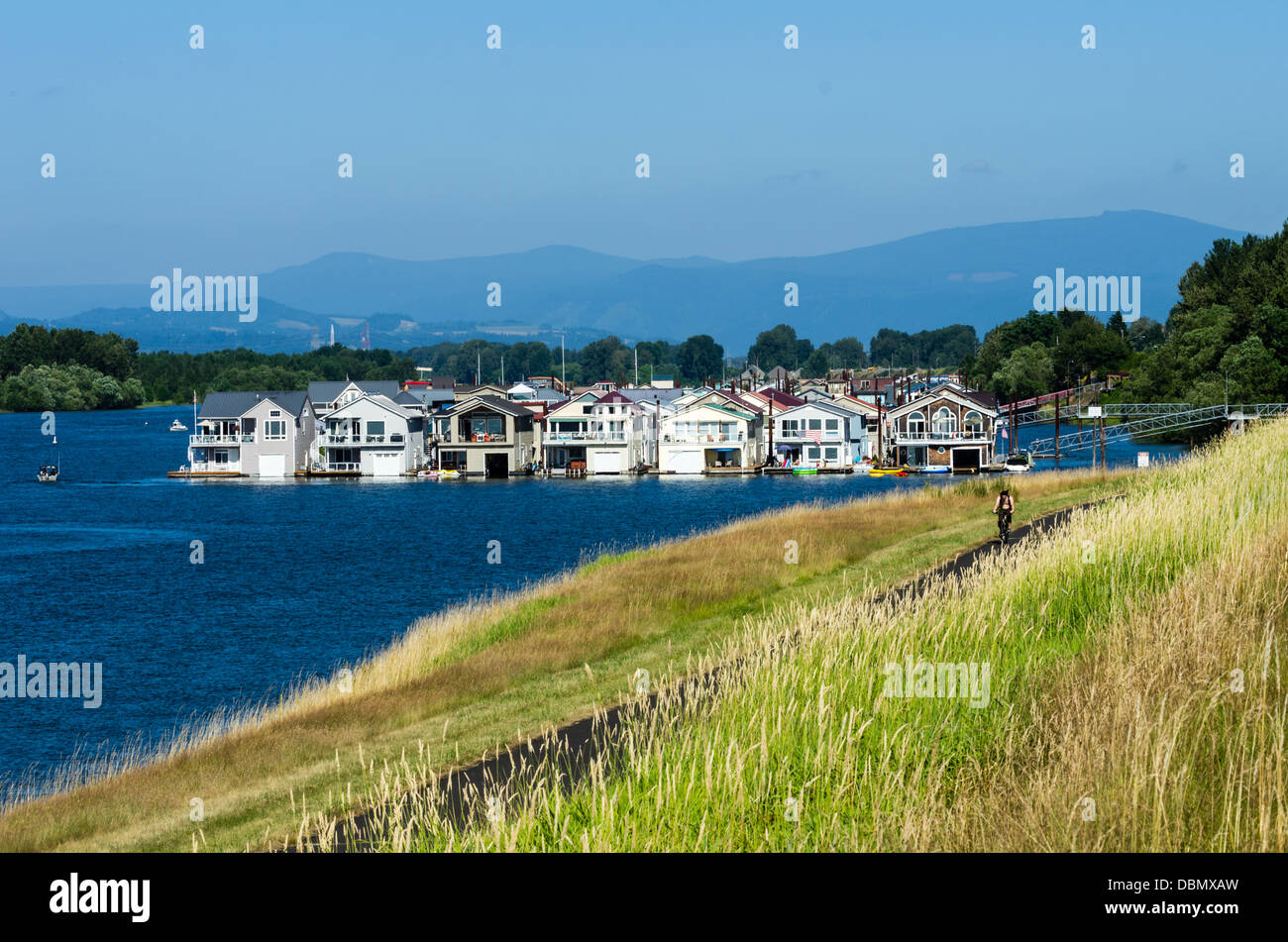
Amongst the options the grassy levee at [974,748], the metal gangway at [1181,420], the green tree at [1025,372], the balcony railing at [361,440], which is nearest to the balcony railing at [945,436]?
the metal gangway at [1181,420]

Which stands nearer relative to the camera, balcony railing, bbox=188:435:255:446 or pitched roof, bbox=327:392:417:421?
pitched roof, bbox=327:392:417:421

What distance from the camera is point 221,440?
4397 inches

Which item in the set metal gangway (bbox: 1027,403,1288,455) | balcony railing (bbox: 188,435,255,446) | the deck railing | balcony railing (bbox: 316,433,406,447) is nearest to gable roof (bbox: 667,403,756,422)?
the deck railing

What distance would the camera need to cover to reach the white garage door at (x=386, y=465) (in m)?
109

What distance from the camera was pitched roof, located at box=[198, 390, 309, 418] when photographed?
110 meters

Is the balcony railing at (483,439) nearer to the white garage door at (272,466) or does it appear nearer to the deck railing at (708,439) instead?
the deck railing at (708,439)

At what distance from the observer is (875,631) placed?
14.2 meters

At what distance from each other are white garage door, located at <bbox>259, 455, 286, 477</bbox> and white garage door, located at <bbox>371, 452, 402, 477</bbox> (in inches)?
316

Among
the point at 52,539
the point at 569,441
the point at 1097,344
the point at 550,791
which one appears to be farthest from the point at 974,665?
the point at 1097,344

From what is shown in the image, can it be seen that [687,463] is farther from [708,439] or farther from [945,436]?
[945,436]

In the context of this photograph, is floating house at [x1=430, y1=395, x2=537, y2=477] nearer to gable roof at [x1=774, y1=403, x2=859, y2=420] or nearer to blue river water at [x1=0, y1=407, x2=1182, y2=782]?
blue river water at [x1=0, y1=407, x2=1182, y2=782]

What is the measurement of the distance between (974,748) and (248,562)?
54.5 metres

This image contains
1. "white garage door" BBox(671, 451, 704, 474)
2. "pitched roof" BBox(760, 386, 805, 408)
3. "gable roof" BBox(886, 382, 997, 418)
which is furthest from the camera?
"pitched roof" BBox(760, 386, 805, 408)
